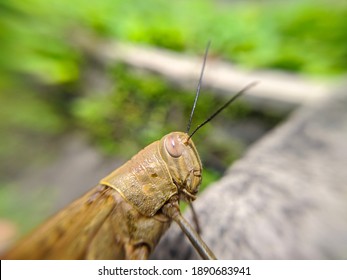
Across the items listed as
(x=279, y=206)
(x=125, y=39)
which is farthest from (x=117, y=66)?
(x=279, y=206)

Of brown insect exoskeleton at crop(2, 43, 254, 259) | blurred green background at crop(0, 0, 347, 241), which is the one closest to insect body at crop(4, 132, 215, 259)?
brown insect exoskeleton at crop(2, 43, 254, 259)

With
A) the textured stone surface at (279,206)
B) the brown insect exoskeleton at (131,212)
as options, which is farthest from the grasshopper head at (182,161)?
the textured stone surface at (279,206)

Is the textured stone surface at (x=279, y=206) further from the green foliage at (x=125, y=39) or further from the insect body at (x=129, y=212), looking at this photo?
the green foliage at (x=125, y=39)

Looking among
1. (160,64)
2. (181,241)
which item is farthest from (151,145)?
(160,64)

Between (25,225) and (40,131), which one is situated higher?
(40,131)

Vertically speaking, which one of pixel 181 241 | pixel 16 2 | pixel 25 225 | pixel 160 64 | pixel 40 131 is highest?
pixel 16 2
